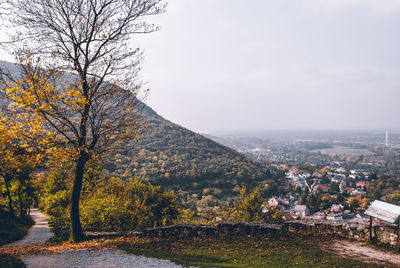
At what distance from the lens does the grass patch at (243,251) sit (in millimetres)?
8258

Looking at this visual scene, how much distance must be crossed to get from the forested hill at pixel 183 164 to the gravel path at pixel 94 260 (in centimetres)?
3208

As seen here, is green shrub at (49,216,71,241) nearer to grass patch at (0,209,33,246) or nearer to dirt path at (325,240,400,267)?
grass patch at (0,209,33,246)

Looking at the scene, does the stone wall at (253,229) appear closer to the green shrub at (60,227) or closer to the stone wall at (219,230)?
the stone wall at (219,230)

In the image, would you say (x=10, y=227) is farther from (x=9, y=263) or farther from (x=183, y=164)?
(x=183, y=164)

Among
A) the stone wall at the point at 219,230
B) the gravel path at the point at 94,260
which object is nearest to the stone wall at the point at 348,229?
the stone wall at the point at 219,230

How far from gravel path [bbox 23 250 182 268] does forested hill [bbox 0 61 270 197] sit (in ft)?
105

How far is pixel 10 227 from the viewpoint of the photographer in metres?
17.6

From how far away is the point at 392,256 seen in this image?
8.61 m

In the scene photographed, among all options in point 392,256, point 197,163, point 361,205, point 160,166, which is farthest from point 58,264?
point 197,163

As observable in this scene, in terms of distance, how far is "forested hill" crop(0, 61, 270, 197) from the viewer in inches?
1918

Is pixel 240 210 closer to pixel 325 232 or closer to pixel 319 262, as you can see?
pixel 325 232

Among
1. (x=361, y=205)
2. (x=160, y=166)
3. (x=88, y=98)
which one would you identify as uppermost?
(x=88, y=98)

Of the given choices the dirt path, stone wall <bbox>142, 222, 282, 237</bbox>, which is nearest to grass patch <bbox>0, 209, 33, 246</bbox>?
stone wall <bbox>142, 222, 282, 237</bbox>

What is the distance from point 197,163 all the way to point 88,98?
49791 millimetres
